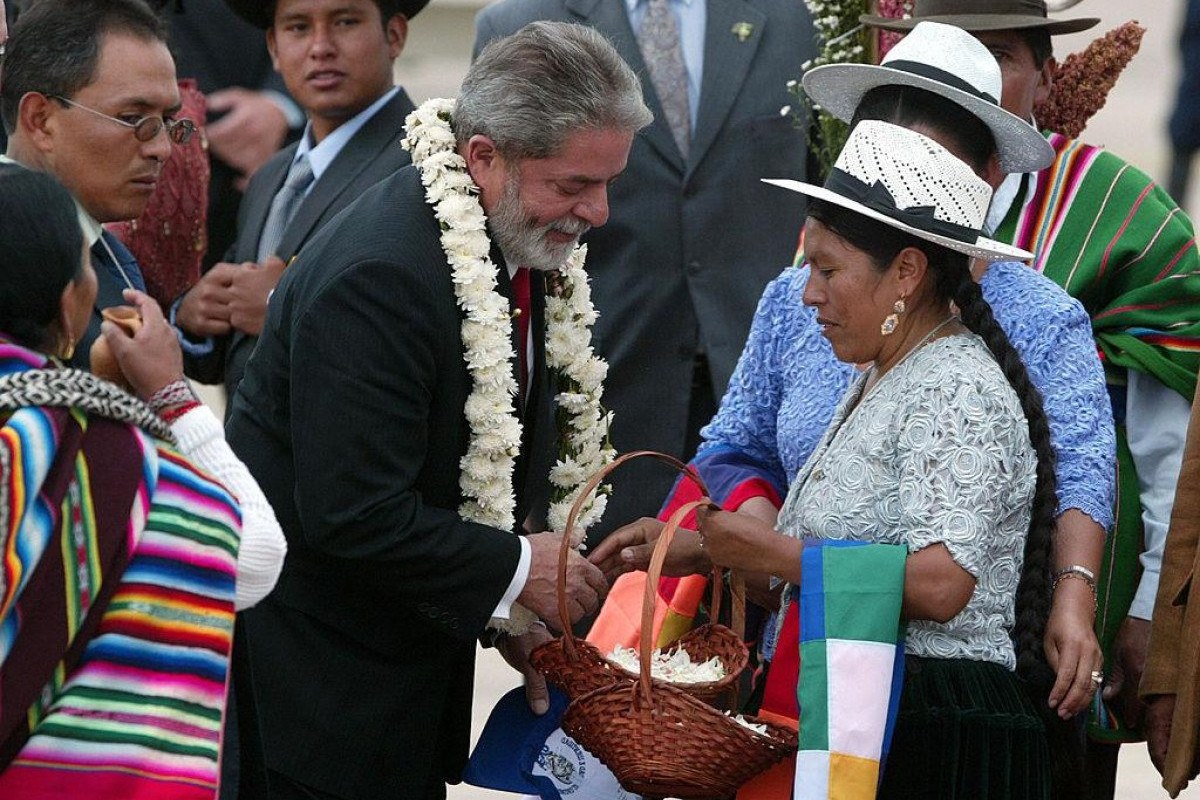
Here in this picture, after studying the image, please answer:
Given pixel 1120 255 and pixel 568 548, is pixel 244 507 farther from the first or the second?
pixel 1120 255

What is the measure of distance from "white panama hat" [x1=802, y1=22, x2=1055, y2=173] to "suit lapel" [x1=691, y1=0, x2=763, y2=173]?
1.75m

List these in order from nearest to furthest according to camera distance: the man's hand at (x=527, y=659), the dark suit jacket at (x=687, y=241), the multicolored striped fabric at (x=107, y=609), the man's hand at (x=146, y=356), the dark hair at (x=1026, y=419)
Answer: the multicolored striped fabric at (x=107, y=609) → the man's hand at (x=146, y=356) → the dark hair at (x=1026, y=419) → the man's hand at (x=527, y=659) → the dark suit jacket at (x=687, y=241)

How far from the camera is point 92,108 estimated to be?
4238 millimetres

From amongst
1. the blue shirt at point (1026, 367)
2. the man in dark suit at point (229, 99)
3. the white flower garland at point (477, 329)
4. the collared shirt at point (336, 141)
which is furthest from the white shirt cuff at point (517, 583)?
the man in dark suit at point (229, 99)

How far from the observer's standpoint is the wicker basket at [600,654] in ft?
11.8

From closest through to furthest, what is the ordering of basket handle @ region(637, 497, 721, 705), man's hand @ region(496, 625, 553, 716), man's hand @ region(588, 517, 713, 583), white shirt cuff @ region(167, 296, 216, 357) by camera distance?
basket handle @ region(637, 497, 721, 705) → man's hand @ region(588, 517, 713, 583) → man's hand @ region(496, 625, 553, 716) → white shirt cuff @ region(167, 296, 216, 357)

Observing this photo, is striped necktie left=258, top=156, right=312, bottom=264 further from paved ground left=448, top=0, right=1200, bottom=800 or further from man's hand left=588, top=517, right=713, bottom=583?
paved ground left=448, top=0, right=1200, bottom=800

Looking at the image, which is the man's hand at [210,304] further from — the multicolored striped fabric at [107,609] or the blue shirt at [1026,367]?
the multicolored striped fabric at [107,609]

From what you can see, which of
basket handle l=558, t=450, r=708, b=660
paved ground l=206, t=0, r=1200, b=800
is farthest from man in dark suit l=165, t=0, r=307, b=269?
paved ground l=206, t=0, r=1200, b=800

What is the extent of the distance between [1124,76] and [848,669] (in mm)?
18475

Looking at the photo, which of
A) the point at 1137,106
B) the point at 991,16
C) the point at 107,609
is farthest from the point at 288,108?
the point at 1137,106

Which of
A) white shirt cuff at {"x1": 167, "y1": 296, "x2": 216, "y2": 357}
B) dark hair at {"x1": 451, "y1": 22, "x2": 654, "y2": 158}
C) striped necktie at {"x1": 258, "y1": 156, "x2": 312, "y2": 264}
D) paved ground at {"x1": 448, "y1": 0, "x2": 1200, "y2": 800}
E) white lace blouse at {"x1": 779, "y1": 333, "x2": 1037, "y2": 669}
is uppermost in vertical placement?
paved ground at {"x1": 448, "y1": 0, "x2": 1200, "y2": 800}

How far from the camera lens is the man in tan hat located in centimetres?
425

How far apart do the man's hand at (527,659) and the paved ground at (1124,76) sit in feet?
30.6
